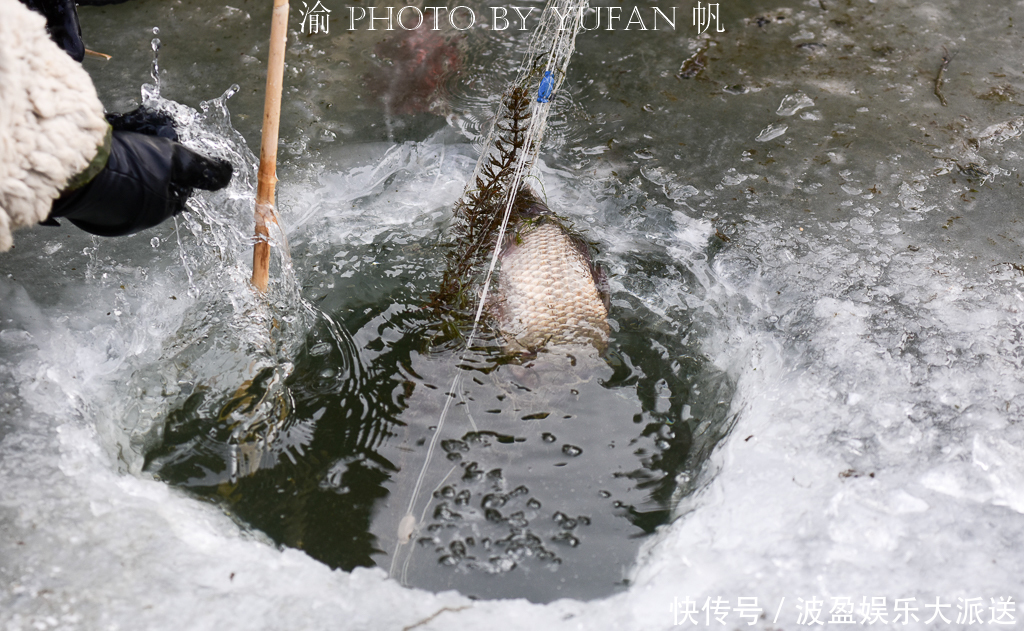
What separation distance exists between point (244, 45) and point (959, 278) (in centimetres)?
418

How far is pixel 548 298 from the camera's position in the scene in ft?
9.86

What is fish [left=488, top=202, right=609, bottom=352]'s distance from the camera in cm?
299

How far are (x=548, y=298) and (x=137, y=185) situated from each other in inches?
59.7

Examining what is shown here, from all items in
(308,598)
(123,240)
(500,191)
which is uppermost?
(500,191)

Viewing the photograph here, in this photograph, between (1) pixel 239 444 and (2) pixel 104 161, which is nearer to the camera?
(2) pixel 104 161

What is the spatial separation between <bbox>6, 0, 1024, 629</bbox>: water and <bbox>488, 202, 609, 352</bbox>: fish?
133 mm

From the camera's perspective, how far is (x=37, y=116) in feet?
6.20

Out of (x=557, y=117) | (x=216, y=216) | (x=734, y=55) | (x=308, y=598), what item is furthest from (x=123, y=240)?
(x=734, y=55)

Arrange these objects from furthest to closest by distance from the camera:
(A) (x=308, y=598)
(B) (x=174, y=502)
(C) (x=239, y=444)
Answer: (C) (x=239, y=444)
(B) (x=174, y=502)
(A) (x=308, y=598)

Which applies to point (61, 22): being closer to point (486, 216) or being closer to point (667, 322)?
point (486, 216)

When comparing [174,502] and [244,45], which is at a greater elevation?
[244,45]

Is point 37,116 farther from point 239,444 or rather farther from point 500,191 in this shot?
point 500,191

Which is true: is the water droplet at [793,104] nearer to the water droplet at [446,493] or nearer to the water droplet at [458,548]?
the water droplet at [446,493]

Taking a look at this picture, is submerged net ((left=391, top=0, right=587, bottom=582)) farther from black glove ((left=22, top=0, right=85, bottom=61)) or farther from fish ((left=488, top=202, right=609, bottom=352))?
black glove ((left=22, top=0, right=85, bottom=61))
